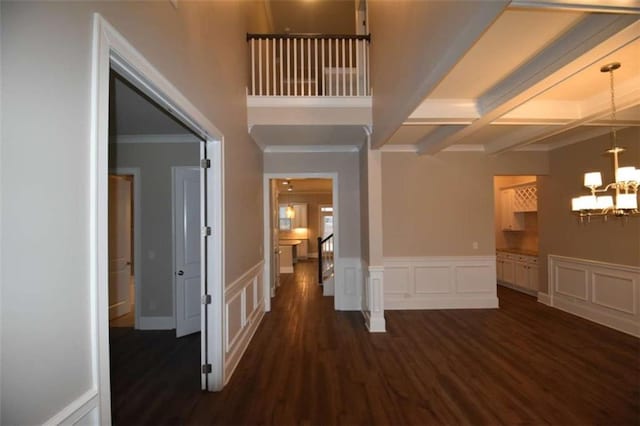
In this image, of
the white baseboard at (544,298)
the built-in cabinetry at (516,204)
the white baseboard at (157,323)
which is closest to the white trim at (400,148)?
the built-in cabinetry at (516,204)

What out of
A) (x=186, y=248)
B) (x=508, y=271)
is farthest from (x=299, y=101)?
(x=508, y=271)

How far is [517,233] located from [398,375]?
17.8 ft

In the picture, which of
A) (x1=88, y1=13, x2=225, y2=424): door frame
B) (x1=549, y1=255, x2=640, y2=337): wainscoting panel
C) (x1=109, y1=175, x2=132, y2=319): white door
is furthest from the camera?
(x1=109, y1=175, x2=132, y2=319): white door

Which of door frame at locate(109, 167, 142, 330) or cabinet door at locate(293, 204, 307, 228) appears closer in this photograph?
door frame at locate(109, 167, 142, 330)

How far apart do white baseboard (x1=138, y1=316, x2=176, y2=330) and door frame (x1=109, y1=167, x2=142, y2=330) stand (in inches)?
2.5

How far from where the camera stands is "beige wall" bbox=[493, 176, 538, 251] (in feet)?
20.2

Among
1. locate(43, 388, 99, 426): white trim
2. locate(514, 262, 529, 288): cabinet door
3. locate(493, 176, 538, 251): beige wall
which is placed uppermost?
locate(493, 176, 538, 251): beige wall

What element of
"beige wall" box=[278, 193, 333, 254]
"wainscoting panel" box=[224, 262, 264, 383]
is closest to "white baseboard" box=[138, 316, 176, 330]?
"wainscoting panel" box=[224, 262, 264, 383]

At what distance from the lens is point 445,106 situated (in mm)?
3037

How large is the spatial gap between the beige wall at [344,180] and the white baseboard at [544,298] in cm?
341

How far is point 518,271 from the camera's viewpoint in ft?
18.9

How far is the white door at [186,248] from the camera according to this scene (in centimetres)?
388

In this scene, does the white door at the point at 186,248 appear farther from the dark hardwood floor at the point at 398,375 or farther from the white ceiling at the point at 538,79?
the white ceiling at the point at 538,79

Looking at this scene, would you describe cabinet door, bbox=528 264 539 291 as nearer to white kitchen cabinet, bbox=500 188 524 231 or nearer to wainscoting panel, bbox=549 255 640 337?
wainscoting panel, bbox=549 255 640 337
